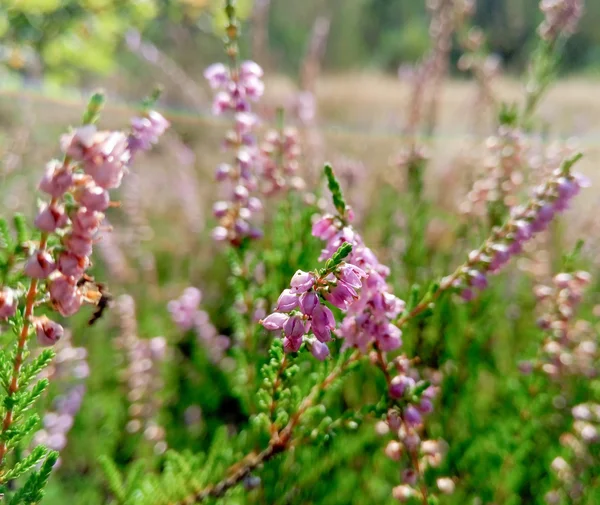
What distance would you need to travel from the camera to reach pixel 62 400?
5.61 ft

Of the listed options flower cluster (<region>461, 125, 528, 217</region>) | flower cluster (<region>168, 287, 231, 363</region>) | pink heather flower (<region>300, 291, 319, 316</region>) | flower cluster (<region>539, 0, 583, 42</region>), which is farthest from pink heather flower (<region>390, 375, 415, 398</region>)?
flower cluster (<region>168, 287, 231, 363</region>)

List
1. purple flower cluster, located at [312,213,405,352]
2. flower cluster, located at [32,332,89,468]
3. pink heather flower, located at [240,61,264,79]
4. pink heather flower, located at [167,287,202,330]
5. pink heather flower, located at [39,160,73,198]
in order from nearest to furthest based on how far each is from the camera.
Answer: pink heather flower, located at [39,160,73,198], purple flower cluster, located at [312,213,405,352], pink heather flower, located at [240,61,264,79], flower cluster, located at [32,332,89,468], pink heather flower, located at [167,287,202,330]

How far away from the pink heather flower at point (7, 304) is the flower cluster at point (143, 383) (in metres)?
1.16

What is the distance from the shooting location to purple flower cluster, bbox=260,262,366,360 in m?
0.56

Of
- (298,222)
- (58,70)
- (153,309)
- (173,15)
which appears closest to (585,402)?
(298,222)

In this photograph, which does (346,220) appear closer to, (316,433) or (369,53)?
(316,433)

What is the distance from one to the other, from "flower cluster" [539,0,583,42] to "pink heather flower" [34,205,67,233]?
4.76 ft

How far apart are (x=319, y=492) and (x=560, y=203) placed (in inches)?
33.9

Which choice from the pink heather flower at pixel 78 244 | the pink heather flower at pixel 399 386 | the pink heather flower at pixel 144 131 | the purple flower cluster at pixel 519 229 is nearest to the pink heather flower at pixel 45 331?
the pink heather flower at pixel 78 244

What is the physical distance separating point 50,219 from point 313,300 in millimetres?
257

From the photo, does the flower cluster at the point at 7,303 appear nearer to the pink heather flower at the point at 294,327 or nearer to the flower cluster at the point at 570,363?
the pink heather flower at the point at 294,327

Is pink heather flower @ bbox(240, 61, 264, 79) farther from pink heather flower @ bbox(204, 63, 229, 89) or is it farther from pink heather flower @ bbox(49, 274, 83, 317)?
pink heather flower @ bbox(49, 274, 83, 317)

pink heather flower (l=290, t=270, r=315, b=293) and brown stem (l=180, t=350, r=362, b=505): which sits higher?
pink heather flower (l=290, t=270, r=315, b=293)

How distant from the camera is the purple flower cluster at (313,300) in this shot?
564 mm
